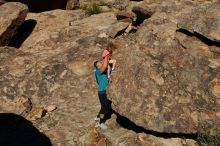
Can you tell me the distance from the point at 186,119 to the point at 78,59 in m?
6.03

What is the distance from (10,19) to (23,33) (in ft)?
4.59

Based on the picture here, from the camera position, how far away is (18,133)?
13125 mm

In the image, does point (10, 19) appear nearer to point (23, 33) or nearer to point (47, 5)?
point (23, 33)

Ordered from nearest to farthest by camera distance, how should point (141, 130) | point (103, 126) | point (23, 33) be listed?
1. point (141, 130)
2. point (103, 126)
3. point (23, 33)

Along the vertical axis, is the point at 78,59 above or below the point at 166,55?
below

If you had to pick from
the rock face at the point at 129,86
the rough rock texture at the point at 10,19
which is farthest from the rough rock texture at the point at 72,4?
the rock face at the point at 129,86

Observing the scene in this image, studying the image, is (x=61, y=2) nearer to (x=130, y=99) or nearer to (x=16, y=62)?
(x=16, y=62)

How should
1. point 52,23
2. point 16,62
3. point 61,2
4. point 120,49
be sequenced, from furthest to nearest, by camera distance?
point 61,2, point 52,23, point 16,62, point 120,49

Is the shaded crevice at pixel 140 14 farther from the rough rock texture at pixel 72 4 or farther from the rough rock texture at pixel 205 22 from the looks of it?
the rough rock texture at pixel 205 22

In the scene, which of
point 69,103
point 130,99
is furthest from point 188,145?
point 69,103

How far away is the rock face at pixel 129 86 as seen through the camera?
10914 mm

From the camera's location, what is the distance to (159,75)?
1143cm

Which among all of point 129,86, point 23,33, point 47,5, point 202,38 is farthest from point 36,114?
point 47,5

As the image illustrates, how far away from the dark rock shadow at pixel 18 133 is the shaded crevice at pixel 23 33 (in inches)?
220
